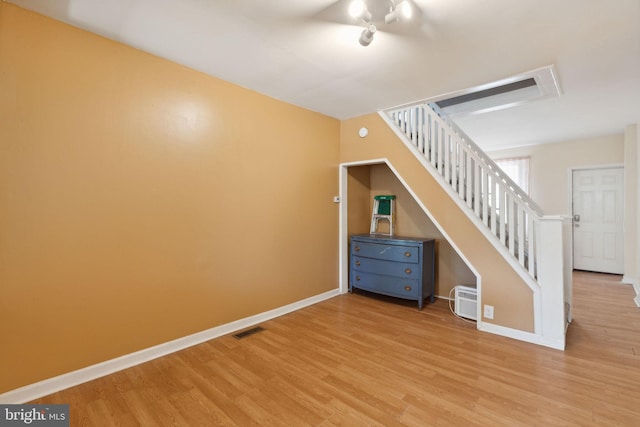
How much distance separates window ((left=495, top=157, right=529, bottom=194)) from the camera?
5.88m

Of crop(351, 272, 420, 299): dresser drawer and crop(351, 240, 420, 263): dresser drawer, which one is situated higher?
crop(351, 240, 420, 263): dresser drawer

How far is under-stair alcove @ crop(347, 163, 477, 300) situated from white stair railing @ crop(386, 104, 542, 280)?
31.1 inches

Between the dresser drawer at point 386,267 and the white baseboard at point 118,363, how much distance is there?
4.34 feet

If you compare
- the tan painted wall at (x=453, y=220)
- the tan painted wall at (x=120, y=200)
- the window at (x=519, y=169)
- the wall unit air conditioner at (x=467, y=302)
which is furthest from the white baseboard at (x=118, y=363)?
the window at (x=519, y=169)

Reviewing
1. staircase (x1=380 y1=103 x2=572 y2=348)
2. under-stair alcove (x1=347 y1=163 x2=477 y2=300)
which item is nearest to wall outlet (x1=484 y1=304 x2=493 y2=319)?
staircase (x1=380 y1=103 x2=572 y2=348)

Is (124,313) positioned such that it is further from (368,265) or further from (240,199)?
(368,265)

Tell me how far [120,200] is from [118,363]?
4.06 ft

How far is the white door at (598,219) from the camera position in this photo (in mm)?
5047

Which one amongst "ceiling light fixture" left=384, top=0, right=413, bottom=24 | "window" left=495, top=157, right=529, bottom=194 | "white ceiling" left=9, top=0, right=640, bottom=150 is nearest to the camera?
"ceiling light fixture" left=384, top=0, right=413, bottom=24

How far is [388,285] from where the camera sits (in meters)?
3.71

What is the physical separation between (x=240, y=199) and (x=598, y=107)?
4506 mm

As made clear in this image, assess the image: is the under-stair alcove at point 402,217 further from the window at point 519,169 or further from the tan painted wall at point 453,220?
the window at point 519,169

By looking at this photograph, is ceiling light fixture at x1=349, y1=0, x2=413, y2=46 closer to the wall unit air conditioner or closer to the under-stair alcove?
the under-stair alcove

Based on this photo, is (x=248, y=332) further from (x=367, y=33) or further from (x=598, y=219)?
(x=598, y=219)
